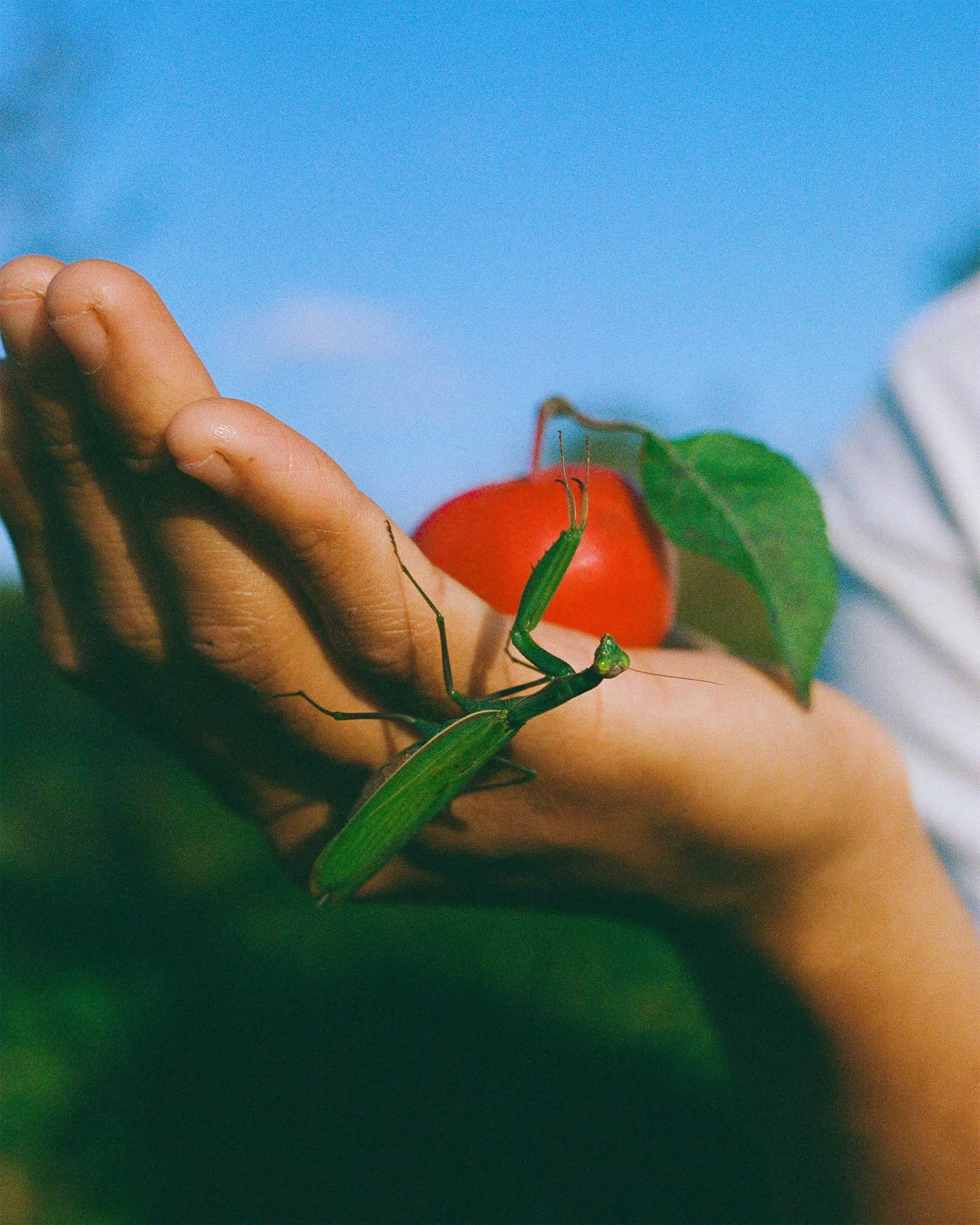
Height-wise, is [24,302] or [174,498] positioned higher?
[24,302]

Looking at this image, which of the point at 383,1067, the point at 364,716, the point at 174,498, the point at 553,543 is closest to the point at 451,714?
the point at 364,716

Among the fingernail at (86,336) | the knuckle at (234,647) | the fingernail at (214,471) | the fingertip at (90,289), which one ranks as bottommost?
the knuckle at (234,647)

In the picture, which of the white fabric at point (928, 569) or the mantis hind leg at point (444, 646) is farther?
the white fabric at point (928, 569)

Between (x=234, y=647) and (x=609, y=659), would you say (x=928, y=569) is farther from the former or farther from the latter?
(x=234, y=647)

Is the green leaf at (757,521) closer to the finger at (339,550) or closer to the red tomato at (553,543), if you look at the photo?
the red tomato at (553,543)

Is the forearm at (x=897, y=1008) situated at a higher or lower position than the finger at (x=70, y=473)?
lower

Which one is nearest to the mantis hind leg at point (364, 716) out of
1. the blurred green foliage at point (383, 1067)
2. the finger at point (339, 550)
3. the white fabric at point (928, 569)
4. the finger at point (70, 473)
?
the finger at point (339, 550)

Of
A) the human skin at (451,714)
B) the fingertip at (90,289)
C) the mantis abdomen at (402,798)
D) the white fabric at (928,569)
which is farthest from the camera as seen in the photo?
the white fabric at (928,569)
